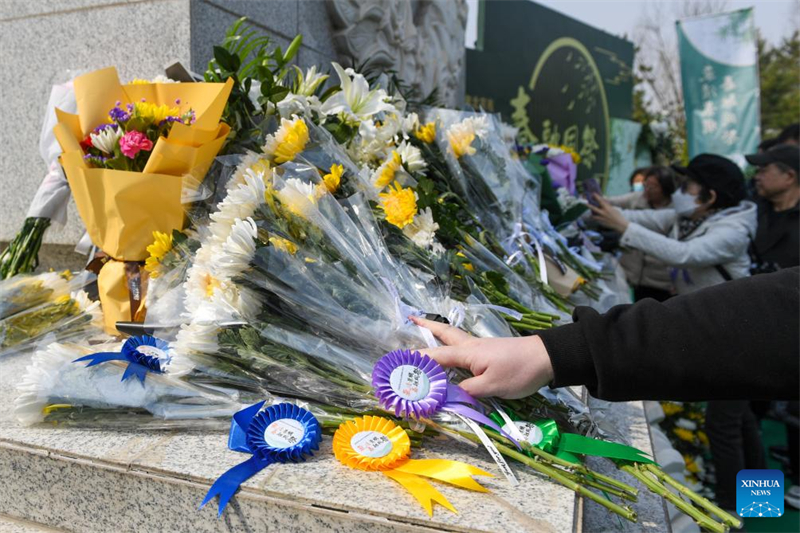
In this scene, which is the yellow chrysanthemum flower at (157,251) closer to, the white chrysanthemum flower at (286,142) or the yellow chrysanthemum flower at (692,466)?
the white chrysanthemum flower at (286,142)

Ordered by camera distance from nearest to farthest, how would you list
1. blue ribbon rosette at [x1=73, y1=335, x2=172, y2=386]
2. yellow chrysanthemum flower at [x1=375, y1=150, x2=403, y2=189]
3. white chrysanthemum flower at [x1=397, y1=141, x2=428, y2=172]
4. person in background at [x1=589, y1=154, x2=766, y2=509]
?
blue ribbon rosette at [x1=73, y1=335, x2=172, y2=386]
yellow chrysanthemum flower at [x1=375, y1=150, x2=403, y2=189]
white chrysanthemum flower at [x1=397, y1=141, x2=428, y2=172]
person in background at [x1=589, y1=154, x2=766, y2=509]

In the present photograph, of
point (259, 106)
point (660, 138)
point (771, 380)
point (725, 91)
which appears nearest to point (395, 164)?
point (259, 106)

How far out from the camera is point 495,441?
1352mm

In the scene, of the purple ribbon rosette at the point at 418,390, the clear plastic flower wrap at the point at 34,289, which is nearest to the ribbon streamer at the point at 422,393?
the purple ribbon rosette at the point at 418,390

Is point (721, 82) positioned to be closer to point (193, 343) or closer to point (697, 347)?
point (697, 347)

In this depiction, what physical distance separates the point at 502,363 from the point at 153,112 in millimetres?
1486

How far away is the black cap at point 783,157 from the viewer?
3557mm

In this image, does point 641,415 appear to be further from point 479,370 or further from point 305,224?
point 305,224

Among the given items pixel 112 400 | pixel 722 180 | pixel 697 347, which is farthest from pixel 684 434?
pixel 112 400

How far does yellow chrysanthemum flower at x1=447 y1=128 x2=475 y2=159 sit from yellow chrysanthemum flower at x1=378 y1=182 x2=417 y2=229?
0.58 meters

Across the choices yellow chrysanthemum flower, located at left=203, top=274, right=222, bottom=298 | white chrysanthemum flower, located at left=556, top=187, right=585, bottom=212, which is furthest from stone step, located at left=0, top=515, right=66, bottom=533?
white chrysanthemum flower, located at left=556, top=187, right=585, bottom=212

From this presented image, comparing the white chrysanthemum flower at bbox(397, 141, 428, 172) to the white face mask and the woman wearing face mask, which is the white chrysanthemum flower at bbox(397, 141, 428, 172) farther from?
the white face mask

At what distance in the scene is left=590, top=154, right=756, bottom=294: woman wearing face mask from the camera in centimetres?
338

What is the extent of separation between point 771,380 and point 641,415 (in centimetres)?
100
